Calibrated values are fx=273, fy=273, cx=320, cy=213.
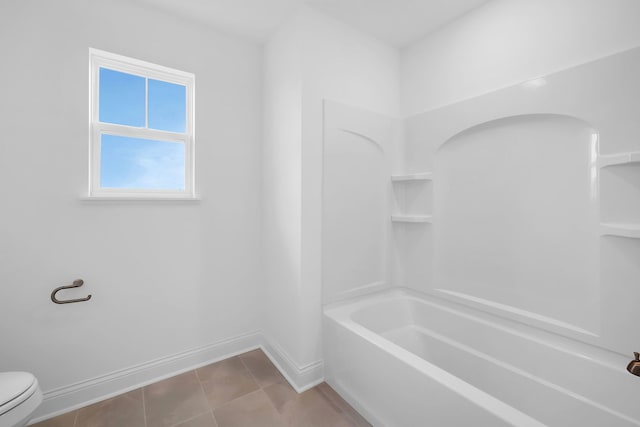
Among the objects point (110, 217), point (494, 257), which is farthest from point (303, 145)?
point (494, 257)

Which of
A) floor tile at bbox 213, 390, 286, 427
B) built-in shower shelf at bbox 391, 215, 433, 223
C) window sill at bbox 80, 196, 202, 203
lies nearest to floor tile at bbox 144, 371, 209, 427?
floor tile at bbox 213, 390, 286, 427

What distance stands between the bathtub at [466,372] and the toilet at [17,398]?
5.02 ft

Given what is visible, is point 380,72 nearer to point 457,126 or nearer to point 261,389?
point 457,126

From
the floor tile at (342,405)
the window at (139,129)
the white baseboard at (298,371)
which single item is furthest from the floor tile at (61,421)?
the floor tile at (342,405)

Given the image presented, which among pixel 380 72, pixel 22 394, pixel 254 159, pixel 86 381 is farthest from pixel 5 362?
pixel 380 72

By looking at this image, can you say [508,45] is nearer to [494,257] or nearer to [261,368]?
[494,257]

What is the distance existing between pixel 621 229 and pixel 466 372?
3.88 feet

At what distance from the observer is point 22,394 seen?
1221 millimetres

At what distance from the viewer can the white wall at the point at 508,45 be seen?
137cm

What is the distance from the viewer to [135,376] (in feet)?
6.07

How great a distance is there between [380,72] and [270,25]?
0.94 m

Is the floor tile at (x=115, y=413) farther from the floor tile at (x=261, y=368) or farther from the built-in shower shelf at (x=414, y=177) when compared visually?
the built-in shower shelf at (x=414, y=177)

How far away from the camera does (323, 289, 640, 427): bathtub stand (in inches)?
46.8

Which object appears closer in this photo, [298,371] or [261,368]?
[298,371]
